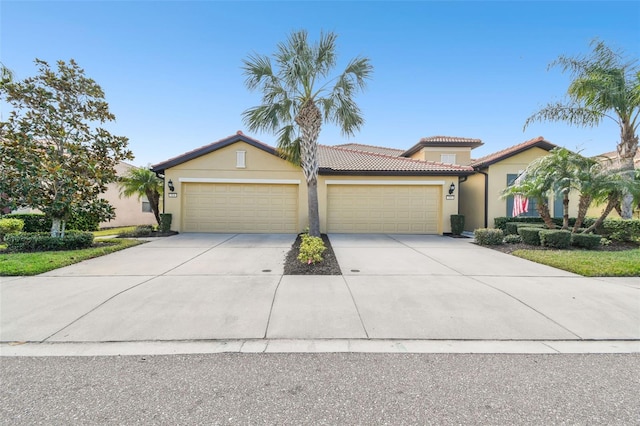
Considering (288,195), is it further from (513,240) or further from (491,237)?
(513,240)

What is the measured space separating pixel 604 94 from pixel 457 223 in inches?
289

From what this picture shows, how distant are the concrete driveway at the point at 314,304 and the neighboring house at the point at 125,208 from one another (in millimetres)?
11262

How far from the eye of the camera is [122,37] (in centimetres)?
912

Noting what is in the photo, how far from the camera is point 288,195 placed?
12.7 meters

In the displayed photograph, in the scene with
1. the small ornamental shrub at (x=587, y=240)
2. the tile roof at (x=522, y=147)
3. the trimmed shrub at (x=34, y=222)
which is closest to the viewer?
the small ornamental shrub at (x=587, y=240)

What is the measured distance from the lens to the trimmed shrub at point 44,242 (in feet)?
25.1

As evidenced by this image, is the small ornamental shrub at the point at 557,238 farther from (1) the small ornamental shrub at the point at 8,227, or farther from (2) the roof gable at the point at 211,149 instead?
(1) the small ornamental shrub at the point at 8,227

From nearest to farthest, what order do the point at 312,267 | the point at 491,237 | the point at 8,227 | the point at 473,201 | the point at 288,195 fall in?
the point at 312,267
the point at 491,237
the point at 8,227
the point at 288,195
the point at 473,201

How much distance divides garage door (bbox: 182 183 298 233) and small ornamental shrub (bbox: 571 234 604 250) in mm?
10155

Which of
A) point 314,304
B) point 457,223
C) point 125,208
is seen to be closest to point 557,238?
point 457,223

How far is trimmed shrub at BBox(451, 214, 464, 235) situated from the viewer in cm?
1188

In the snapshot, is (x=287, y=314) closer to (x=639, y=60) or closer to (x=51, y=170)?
(x=51, y=170)

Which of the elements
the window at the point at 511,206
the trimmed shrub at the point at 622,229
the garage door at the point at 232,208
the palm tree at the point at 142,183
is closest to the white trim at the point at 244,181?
the garage door at the point at 232,208

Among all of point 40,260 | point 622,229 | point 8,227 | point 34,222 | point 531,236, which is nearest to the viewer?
point 40,260
